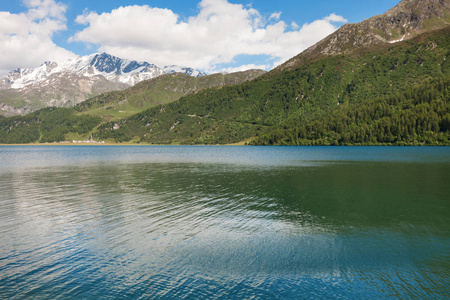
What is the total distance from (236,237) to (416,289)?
13.3 m

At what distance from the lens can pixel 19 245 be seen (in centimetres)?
2411

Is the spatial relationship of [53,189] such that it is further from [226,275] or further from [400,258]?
[400,258]

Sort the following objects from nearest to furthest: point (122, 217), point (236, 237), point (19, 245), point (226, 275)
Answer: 1. point (226, 275)
2. point (19, 245)
3. point (236, 237)
4. point (122, 217)

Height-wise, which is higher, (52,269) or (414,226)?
(52,269)

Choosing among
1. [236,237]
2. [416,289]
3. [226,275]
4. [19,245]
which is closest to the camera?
[416,289]

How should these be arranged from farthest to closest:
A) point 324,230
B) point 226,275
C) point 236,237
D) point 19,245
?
point 324,230 < point 236,237 < point 19,245 < point 226,275

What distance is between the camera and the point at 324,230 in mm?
28062

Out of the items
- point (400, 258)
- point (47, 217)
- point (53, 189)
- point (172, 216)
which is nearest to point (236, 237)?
point (172, 216)

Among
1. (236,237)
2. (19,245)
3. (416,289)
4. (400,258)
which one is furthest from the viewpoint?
(236,237)

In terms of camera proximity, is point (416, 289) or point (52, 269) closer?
point (416, 289)

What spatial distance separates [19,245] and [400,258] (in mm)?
29018

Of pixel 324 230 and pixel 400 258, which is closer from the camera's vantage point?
pixel 400 258

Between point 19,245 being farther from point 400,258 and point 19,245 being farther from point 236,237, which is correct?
point 400,258

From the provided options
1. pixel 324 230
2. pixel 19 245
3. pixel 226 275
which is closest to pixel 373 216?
pixel 324 230
